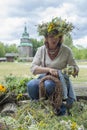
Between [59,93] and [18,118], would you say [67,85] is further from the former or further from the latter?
[18,118]

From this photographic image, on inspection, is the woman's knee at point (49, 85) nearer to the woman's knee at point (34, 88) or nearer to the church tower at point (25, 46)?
the woman's knee at point (34, 88)

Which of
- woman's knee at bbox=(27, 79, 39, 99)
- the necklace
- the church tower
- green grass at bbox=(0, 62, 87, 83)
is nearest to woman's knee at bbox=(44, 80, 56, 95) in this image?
woman's knee at bbox=(27, 79, 39, 99)

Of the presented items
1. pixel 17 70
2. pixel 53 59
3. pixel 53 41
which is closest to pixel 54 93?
pixel 53 59

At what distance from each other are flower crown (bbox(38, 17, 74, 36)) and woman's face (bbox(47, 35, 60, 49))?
0.03 metres

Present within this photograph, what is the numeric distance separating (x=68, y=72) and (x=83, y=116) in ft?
1.32

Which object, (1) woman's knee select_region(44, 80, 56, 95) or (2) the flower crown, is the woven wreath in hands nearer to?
(1) woman's knee select_region(44, 80, 56, 95)

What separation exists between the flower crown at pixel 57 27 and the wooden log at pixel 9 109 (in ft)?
2.30

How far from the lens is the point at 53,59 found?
2738 mm

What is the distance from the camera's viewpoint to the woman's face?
265 centimetres

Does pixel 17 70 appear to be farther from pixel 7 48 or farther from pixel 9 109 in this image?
pixel 9 109

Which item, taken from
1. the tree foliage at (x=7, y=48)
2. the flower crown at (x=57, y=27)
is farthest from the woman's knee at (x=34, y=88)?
the tree foliage at (x=7, y=48)

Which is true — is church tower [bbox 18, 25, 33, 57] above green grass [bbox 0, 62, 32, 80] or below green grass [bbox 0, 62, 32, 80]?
above

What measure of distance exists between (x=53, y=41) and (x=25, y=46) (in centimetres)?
250

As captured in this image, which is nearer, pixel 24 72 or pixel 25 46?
pixel 24 72
